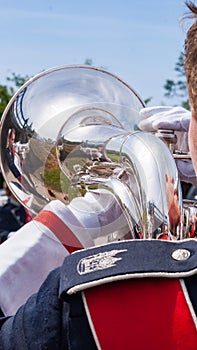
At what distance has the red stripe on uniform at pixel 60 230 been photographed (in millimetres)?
1479

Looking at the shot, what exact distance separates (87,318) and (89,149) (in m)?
0.68

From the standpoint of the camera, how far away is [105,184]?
1.45 metres

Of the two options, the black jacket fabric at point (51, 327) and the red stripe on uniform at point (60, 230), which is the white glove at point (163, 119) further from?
the black jacket fabric at point (51, 327)

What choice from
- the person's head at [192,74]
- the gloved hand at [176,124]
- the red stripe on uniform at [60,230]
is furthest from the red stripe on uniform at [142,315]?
the gloved hand at [176,124]

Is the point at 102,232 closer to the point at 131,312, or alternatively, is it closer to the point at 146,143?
the point at 146,143

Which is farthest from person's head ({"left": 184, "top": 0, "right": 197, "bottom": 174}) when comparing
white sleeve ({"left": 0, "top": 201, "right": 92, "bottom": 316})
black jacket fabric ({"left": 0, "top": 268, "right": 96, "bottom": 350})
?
white sleeve ({"left": 0, "top": 201, "right": 92, "bottom": 316})

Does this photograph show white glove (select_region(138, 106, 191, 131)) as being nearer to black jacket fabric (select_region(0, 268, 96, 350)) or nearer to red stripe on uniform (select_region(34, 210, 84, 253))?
red stripe on uniform (select_region(34, 210, 84, 253))

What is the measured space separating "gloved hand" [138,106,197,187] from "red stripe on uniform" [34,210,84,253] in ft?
0.99

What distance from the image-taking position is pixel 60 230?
149 cm

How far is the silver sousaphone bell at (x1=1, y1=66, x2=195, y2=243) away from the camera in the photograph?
149cm

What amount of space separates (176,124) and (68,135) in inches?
10.1

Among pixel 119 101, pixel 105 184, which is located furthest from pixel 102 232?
pixel 119 101

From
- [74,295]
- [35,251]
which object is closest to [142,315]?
[74,295]

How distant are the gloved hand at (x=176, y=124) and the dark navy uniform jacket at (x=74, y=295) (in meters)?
0.68
